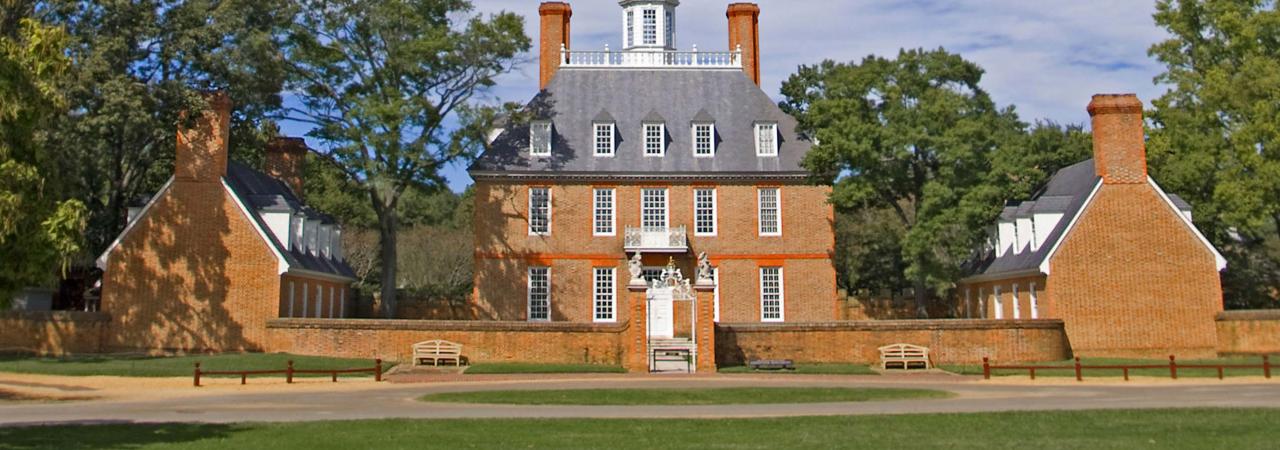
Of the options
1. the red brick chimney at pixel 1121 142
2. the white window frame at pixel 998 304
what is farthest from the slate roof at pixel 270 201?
the red brick chimney at pixel 1121 142

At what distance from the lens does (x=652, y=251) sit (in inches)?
1447

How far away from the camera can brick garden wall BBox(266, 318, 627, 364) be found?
27734 mm

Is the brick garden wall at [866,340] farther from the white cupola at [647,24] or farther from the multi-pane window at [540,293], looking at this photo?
the white cupola at [647,24]

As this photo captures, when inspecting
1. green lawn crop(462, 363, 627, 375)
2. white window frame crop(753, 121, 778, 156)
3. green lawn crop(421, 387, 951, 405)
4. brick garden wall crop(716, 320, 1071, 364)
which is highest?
white window frame crop(753, 121, 778, 156)

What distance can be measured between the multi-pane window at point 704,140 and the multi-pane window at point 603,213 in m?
3.88

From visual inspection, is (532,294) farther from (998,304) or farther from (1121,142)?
(1121,142)

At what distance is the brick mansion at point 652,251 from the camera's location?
2814cm

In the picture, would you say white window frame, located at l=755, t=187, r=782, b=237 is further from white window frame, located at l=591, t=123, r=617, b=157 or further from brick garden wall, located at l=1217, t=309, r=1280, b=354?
brick garden wall, located at l=1217, t=309, r=1280, b=354

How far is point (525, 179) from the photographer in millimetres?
37531

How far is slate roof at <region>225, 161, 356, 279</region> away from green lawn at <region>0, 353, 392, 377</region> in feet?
13.2

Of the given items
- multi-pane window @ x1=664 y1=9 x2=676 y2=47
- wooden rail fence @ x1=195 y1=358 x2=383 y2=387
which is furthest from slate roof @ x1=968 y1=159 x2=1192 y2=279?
wooden rail fence @ x1=195 y1=358 x2=383 y2=387

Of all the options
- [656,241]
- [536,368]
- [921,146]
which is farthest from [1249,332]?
[536,368]

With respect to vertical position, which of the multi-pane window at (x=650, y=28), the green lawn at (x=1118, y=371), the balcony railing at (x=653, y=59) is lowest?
the green lawn at (x=1118, y=371)

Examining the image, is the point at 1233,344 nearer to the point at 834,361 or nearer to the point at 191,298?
the point at 834,361
